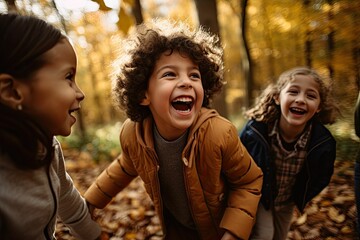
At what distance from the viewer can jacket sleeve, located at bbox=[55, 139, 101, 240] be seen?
5.47 ft

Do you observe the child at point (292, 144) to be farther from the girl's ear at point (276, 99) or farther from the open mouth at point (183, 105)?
the open mouth at point (183, 105)

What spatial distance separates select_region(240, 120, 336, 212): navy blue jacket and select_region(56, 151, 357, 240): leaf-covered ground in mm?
909

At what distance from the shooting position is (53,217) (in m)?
1.39

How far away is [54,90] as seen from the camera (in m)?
1.25

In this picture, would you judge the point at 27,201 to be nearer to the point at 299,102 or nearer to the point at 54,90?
the point at 54,90

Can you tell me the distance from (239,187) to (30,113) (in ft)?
4.50

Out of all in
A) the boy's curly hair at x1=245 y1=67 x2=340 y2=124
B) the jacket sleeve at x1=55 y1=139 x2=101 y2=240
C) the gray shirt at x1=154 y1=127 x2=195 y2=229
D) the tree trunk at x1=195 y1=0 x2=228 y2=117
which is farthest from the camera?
the tree trunk at x1=195 y1=0 x2=228 y2=117

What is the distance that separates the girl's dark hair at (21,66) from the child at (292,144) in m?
1.65

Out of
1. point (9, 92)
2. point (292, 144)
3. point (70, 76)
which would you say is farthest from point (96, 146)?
point (9, 92)

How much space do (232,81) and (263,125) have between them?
19.6 m

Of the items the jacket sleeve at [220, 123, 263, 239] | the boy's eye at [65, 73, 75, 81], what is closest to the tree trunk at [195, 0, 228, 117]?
the jacket sleeve at [220, 123, 263, 239]

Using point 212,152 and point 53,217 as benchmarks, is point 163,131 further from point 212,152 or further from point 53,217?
point 53,217

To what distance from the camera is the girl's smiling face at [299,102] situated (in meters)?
2.20

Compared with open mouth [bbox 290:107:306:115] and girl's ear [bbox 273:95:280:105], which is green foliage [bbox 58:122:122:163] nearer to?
girl's ear [bbox 273:95:280:105]
